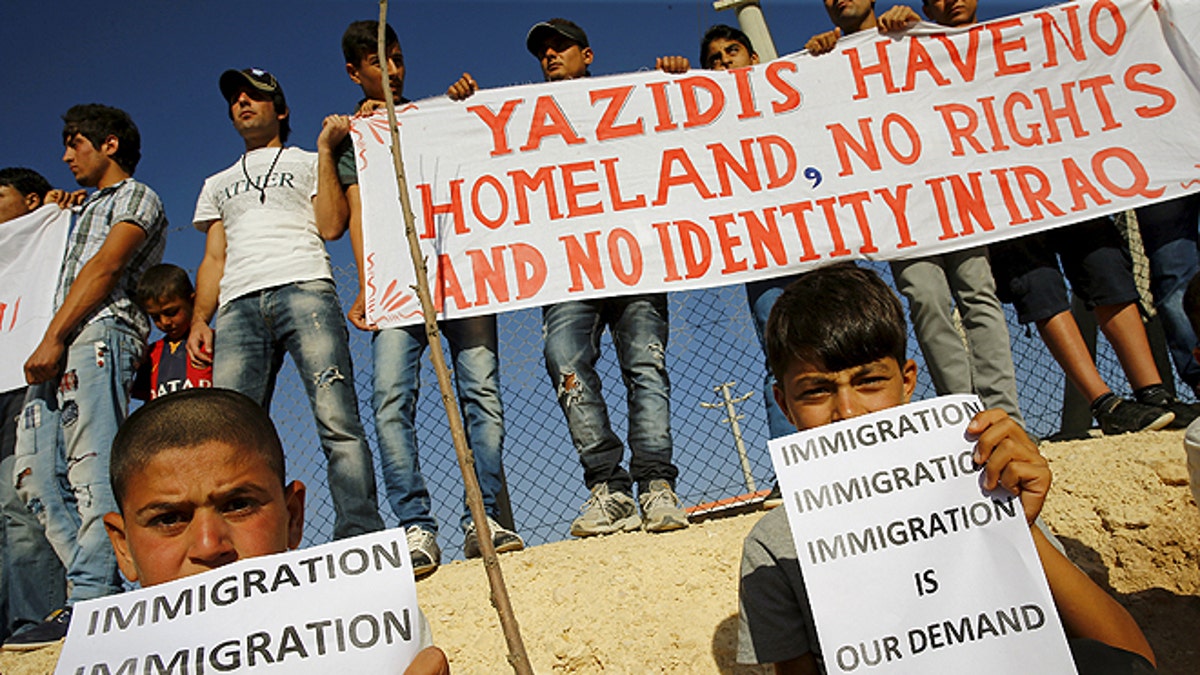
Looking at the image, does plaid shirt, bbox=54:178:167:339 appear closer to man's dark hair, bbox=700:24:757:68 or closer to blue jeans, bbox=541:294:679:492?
blue jeans, bbox=541:294:679:492

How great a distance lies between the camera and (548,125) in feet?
13.9

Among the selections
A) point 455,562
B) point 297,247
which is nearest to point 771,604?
point 455,562

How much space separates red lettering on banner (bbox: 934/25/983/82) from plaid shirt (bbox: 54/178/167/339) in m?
3.83

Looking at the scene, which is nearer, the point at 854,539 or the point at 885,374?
the point at 854,539

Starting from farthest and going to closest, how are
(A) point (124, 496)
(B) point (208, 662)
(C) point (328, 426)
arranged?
1. (C) point (328, 426)
2. (A) point (124, 496)
3. (B) point (208, 662)

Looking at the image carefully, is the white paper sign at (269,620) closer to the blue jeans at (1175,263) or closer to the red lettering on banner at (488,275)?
the red lettering on banner at (488,275)

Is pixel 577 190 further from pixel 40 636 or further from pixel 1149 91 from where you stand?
pixel 40 636

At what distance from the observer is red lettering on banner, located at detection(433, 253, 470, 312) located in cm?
378

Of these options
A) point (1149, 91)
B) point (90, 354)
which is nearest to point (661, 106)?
point (1149, 91)

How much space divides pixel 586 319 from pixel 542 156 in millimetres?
901

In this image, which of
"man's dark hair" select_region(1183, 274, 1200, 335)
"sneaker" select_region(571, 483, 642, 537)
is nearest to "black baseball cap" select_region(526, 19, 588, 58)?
"sneaker" select_region(571, 483, 642, 537)

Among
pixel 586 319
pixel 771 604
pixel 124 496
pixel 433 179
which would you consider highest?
pixel 433 179

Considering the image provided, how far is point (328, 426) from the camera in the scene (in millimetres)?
3412

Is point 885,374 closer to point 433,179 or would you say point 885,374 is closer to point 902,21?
point 433,179
